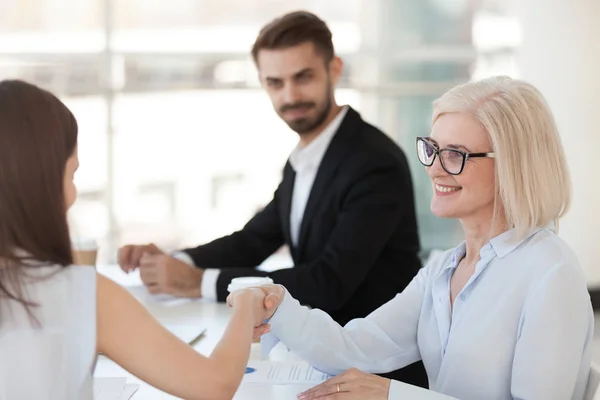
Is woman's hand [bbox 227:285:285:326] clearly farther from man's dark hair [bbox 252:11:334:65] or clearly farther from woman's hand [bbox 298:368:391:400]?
man's dark hair [bbox 252:11:334:65]

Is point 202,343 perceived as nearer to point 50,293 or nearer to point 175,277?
point 175,277

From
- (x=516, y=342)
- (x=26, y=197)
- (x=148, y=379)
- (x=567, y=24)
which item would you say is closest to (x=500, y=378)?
(x=516, y=342)

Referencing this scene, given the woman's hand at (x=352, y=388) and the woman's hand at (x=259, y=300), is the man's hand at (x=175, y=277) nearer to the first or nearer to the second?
the woman's hand at (x=259, y=300)

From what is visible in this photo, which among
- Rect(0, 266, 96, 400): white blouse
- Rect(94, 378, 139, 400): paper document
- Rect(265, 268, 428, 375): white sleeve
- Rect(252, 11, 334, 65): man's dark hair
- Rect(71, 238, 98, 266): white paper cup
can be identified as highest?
Rect(252, 11, 334, 65): man's dark hair

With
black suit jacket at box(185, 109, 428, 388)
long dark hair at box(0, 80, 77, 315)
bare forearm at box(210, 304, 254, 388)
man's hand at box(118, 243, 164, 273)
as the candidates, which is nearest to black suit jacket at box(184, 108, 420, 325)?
black suit jacket at box(185, 109, 428, 388)

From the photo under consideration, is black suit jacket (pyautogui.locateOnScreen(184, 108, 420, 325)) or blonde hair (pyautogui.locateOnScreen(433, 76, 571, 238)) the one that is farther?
black suit jacket (pyautogui.locateOnScreen(184, 108, 420, 325))

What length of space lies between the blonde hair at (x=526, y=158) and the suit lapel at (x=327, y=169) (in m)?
1.02

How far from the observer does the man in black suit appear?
8.54ft

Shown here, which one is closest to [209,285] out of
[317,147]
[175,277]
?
[175,277]

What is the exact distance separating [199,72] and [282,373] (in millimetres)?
3763

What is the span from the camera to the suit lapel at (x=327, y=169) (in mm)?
2764

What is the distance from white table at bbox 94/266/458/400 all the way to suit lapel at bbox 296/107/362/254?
15.3 inches

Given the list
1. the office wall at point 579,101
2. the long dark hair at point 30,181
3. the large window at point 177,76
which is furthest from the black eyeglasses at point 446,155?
the large window at point 177,76

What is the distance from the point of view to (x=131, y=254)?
9.21 ft
